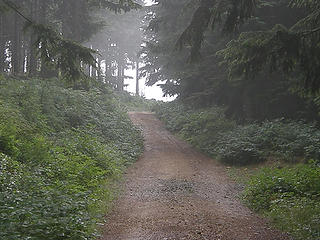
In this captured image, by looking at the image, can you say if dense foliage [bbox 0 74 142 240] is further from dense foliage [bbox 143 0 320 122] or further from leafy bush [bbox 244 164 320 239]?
dense foliage [bbox 143 0 320 122]

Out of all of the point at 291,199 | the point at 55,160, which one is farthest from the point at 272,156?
the point at 55,160

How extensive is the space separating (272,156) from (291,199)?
214 inches

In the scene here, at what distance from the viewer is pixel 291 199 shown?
27.0ft

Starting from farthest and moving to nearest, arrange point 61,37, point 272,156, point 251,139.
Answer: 1. point 251,139
2. point 272,156
3. point 61,37

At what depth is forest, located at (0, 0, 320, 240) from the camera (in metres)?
6.86

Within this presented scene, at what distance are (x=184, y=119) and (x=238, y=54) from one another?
14.5m

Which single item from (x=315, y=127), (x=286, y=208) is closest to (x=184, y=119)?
(x=315, y=127)

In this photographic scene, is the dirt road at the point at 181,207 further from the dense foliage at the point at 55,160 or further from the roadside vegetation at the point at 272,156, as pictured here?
the dense foliage at the point at 55,160

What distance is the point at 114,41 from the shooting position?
156ft

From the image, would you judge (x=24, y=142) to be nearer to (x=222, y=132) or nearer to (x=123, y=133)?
(x=123, y=133)

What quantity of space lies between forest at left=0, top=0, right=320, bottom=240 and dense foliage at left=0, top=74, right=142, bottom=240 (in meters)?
0.04

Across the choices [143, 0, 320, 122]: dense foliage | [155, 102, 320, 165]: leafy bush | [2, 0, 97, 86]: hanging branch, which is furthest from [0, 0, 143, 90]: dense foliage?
[155, 102, 320, 165]: leafy bush

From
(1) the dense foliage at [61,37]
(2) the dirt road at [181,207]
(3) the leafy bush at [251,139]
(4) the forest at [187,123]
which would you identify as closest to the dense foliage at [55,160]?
(4) the forest at [187,123]

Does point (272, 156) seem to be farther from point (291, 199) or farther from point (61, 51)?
point (61, 51)
